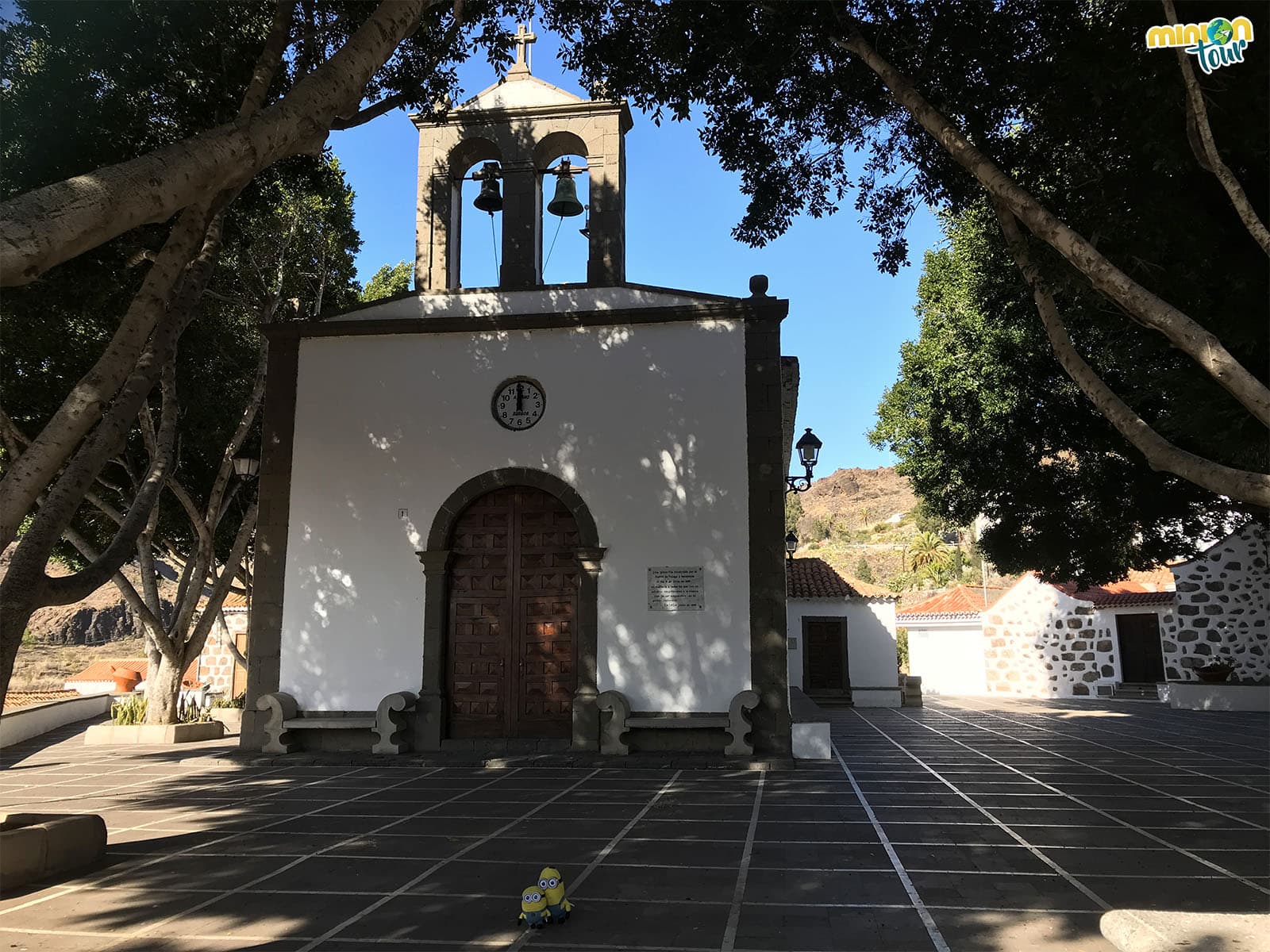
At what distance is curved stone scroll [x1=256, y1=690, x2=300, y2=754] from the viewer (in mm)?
9227

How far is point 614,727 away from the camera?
28.8ft

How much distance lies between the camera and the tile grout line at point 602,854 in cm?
350

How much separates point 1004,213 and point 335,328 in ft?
23.9

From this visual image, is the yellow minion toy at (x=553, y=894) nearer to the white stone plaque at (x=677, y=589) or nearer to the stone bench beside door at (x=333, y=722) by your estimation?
the white stone plaque at (x=677, y=589)

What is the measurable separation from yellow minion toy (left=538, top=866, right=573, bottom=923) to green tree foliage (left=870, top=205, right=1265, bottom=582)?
851 cm

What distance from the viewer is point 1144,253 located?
618 cm

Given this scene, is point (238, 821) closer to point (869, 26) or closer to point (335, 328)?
point (335, 328)

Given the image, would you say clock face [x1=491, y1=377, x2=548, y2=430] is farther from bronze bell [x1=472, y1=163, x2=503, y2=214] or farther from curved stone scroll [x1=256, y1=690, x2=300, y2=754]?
curved stone scroll [x1=256, y1=690, x2=300, y2=754]

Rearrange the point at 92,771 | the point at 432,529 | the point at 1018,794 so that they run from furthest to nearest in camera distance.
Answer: the point at 432,529 → the point at 92,771 → the point at 1018,794

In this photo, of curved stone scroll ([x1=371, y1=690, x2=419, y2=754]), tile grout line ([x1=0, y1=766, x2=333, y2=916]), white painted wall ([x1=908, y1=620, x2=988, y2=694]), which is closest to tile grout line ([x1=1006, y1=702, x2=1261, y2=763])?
curved stone scroll ([x1=371, y1=690, x2=419, y2=754])

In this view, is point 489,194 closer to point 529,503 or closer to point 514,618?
point 529,503

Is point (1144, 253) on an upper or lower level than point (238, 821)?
upper

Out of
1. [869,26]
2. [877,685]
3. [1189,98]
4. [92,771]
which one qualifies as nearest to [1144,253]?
[1189,98]

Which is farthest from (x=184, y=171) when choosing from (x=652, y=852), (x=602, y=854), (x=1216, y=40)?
(x=1216, y=40)
